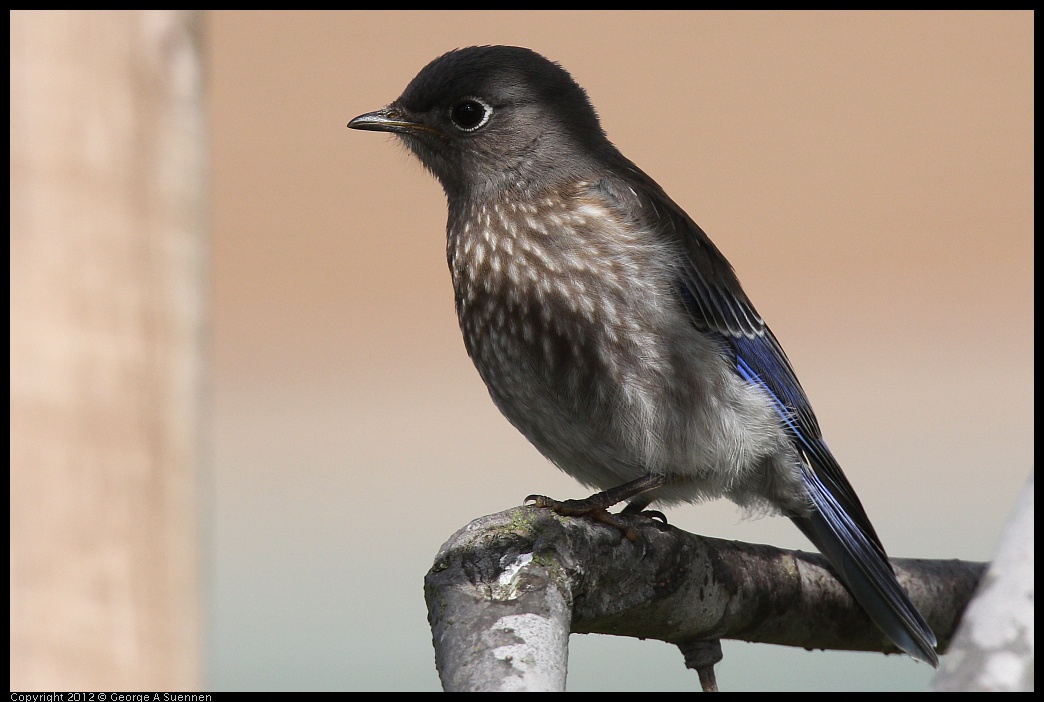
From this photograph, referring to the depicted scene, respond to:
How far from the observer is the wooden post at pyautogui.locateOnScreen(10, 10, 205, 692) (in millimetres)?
2344

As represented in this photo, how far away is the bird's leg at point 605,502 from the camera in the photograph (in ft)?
9.38

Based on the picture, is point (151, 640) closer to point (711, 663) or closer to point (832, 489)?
point (711, 663)

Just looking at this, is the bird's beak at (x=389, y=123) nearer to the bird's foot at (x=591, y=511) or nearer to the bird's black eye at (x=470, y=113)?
the bird's black eye at (x=470, y=113)

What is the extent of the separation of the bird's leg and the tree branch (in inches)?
2.7

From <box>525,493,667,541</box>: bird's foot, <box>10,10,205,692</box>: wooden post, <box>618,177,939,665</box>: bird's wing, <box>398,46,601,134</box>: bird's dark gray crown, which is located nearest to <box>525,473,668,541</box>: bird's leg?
<box>525,493,667,541</box>: bird's foot

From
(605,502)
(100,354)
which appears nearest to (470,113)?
(605,502)

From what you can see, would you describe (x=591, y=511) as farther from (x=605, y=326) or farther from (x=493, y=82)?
(x=493, y=82)

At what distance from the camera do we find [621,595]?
2.72 meters

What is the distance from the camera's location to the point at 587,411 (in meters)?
3.25

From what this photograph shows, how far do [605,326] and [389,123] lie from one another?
3.67ft

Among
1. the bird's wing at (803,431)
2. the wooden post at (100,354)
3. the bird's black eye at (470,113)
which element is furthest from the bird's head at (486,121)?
the wooden post at (100,354)

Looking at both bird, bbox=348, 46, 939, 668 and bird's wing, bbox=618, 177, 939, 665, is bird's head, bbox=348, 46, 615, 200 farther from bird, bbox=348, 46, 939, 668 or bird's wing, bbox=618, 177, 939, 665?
bird's wing, bbox=618, 177, 939, 665

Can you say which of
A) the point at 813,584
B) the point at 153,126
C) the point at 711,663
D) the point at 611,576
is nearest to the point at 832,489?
the point at 813,584

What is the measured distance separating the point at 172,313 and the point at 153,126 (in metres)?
0.43
